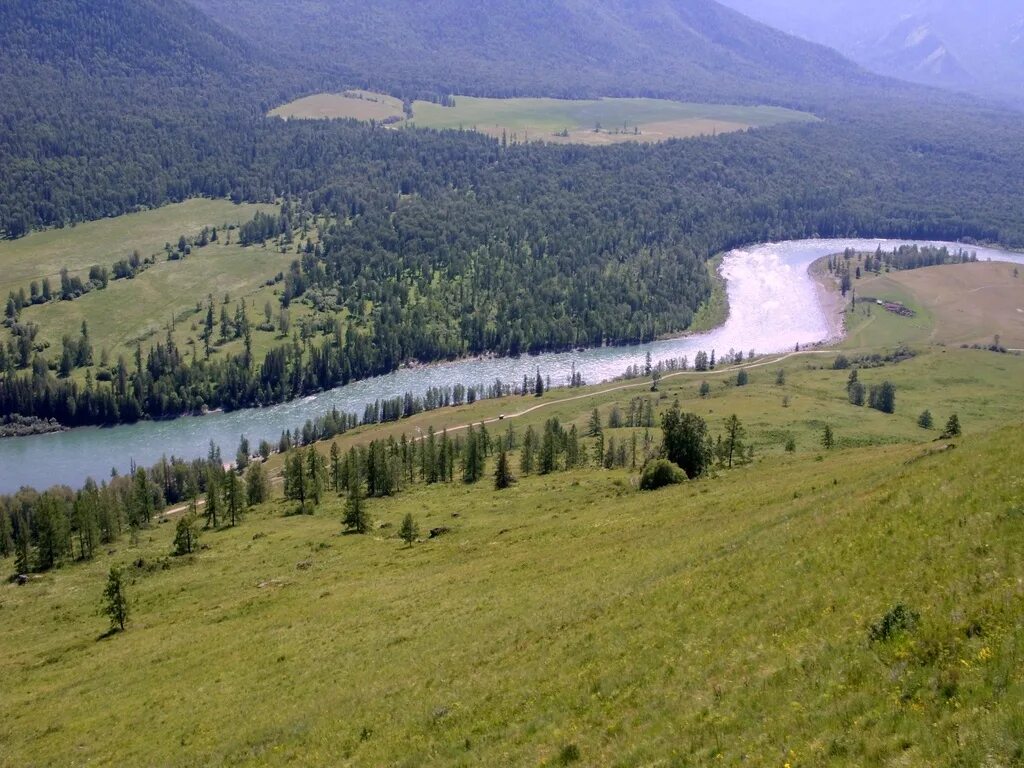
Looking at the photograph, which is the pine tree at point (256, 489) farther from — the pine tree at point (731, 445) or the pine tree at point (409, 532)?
the pine tree at point (731, 445)

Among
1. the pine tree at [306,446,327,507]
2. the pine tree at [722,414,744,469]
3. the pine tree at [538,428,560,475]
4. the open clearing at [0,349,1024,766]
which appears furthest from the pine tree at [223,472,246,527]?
the pine tree at [722,414,744,469]

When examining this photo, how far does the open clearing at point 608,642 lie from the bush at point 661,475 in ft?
8.05

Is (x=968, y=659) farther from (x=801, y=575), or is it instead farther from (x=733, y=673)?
(x=801, y=575)

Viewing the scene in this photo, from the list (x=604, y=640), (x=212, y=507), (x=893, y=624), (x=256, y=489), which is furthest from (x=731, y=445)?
(x=893, y=624)

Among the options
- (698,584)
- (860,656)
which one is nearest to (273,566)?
(698,584)

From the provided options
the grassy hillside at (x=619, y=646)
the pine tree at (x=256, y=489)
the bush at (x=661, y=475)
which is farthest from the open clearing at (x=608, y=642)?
the pine tree at (x=256, y=489)

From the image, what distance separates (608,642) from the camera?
119ft

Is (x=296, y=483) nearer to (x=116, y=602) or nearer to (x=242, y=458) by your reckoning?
(x=242, y=458)

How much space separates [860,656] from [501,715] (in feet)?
45.7

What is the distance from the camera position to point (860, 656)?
25.3m

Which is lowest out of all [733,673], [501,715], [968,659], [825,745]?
[501,715]

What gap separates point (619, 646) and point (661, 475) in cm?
5421

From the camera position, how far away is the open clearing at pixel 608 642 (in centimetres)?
2358

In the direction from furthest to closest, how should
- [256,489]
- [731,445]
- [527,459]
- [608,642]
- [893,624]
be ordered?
1. [256,489]
2. [527,459]
3. [731,445]
4. [608,642]
5. [893,624]
